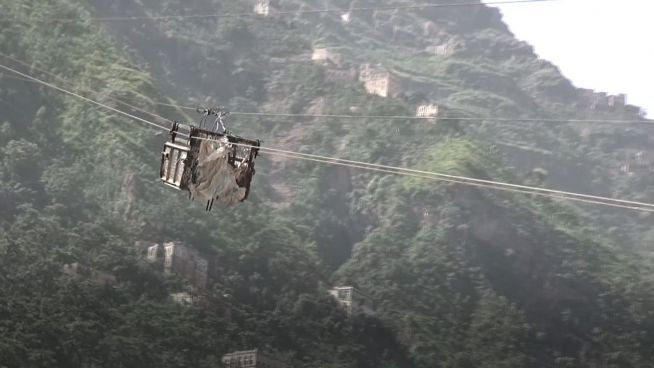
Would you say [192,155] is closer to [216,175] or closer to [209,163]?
[209,163]

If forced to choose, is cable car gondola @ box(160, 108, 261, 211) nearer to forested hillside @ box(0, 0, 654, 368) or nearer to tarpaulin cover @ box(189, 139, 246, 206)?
tarpaulin cover @ box(189, 139, 246, 206)

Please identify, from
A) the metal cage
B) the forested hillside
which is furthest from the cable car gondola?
the forested hillside

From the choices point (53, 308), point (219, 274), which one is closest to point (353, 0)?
point (219, 274)

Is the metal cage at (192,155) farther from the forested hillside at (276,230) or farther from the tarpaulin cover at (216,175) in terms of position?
the forested hillside at (276,230)

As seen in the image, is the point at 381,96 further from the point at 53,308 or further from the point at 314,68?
the point at 53,308

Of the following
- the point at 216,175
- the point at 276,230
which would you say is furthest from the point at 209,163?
the point at 276,230

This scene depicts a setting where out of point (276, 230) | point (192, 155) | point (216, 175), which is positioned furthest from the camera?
point (276, 230)
